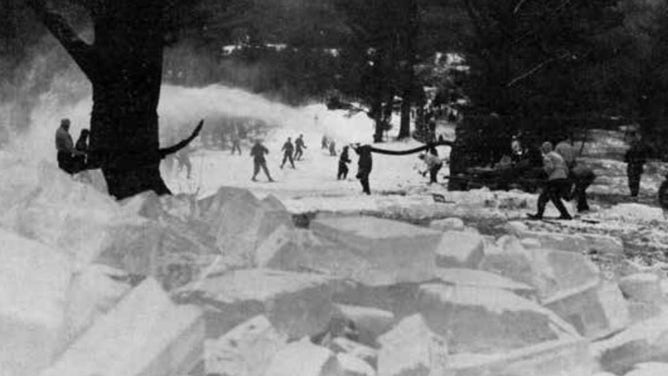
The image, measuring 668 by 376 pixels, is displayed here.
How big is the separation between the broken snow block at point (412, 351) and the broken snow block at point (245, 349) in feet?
1.74

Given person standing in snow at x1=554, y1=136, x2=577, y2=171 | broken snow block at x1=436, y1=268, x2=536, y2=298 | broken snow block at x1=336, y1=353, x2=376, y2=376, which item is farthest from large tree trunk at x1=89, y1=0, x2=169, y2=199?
person standing in snow at x1=554, y1=136, x2=577, y2=171

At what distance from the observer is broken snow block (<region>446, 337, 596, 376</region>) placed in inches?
167

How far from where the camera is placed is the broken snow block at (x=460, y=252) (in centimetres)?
573

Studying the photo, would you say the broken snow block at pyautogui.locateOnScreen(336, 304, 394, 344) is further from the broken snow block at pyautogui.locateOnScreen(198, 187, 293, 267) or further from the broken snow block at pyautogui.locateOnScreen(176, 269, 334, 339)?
the broken snow block at pyautogui.locateOnScreen(198, 187, 293, 267)

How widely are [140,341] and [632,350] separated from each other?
9.33 feet

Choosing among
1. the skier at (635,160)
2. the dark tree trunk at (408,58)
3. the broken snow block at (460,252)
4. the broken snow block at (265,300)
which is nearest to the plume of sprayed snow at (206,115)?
the dark tree trunk at (408,58)

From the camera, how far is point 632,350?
477 centimetres

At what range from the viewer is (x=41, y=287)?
3641 millimetres

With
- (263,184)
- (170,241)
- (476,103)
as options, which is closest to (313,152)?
(263,184)

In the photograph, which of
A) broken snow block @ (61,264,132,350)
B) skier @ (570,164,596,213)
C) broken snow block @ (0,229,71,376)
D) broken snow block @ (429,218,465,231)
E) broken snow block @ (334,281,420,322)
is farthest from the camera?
skier @ (570,164,596,213)

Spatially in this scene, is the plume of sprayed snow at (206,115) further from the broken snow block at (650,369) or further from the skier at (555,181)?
the broken snow block at (650,369)

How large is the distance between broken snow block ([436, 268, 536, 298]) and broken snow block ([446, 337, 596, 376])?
601 millimetres

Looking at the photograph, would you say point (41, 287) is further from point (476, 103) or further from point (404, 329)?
point (476, 103)

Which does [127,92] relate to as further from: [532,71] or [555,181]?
[532,71]
